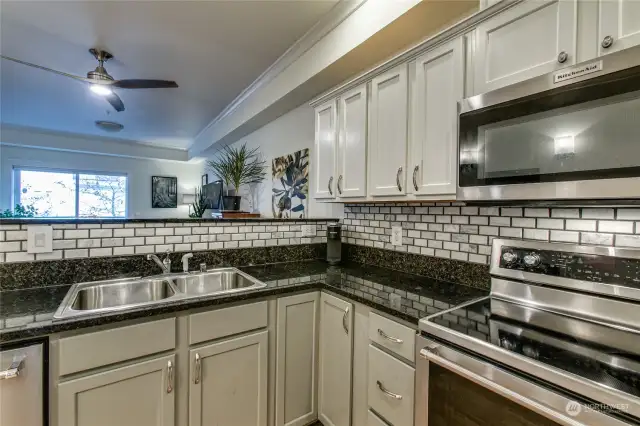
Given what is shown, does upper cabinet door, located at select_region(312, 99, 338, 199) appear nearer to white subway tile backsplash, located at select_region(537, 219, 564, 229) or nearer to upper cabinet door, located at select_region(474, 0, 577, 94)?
upper cabinet door, located at select_region(474, 0, 577, 94)

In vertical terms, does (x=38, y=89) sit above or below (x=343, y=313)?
above

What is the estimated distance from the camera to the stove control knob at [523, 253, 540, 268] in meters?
1.20

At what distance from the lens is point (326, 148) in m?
2.07

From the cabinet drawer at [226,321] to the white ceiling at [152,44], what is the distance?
1.85m

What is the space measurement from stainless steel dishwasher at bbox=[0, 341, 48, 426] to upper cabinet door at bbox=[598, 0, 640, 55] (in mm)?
2059

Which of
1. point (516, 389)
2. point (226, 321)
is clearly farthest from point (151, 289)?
point (516, 389)

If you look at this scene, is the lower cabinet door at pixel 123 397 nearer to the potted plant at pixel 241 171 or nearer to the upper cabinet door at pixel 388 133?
the upper cabinet door at pixel 388 133

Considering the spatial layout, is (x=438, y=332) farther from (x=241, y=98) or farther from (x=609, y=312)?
(x=241, y=98)

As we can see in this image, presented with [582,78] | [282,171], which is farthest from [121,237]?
[582,78]

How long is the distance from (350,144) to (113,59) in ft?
7.92

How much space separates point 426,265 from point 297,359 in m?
0.91

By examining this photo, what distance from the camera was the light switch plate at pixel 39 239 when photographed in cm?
142

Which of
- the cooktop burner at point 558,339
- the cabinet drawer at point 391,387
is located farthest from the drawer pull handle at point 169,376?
the cooktop burner at point 558,339

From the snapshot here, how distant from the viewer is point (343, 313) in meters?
1.52
